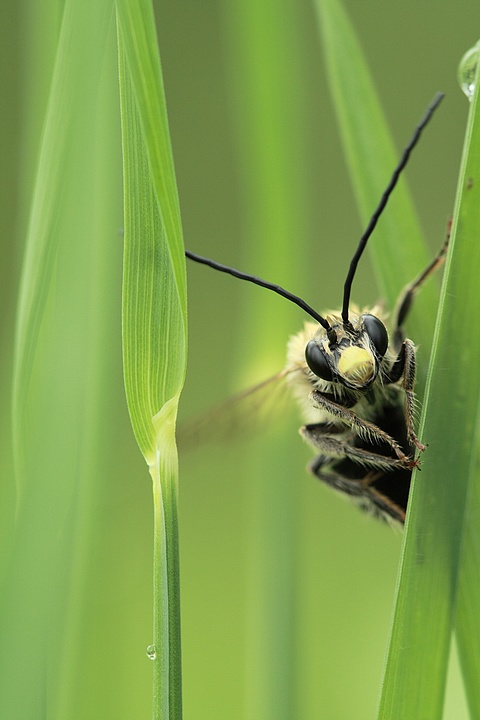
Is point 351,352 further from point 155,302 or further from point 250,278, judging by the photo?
point 155,302

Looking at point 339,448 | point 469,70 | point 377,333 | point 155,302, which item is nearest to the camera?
point 155,302

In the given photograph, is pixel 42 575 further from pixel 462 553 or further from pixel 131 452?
pixel 131 452

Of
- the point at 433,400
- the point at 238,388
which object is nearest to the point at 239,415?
the point at 238,388

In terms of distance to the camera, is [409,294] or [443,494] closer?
[443,494]

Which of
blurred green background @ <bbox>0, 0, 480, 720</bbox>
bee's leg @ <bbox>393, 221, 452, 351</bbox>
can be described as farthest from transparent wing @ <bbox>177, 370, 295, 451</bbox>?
bee's leg @ <bbox>393, 221, 452, 351</bbox>

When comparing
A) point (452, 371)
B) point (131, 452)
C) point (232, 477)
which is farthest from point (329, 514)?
point (452, 371)

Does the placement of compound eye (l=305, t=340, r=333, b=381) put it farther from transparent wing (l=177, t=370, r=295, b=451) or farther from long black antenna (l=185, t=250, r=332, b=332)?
transparent wing (l=177, t=370, r=295, b=451)

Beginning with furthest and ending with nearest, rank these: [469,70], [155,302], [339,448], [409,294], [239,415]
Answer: [239,415] → [339,448] → [409,294] → [469,70] → [155,302]
